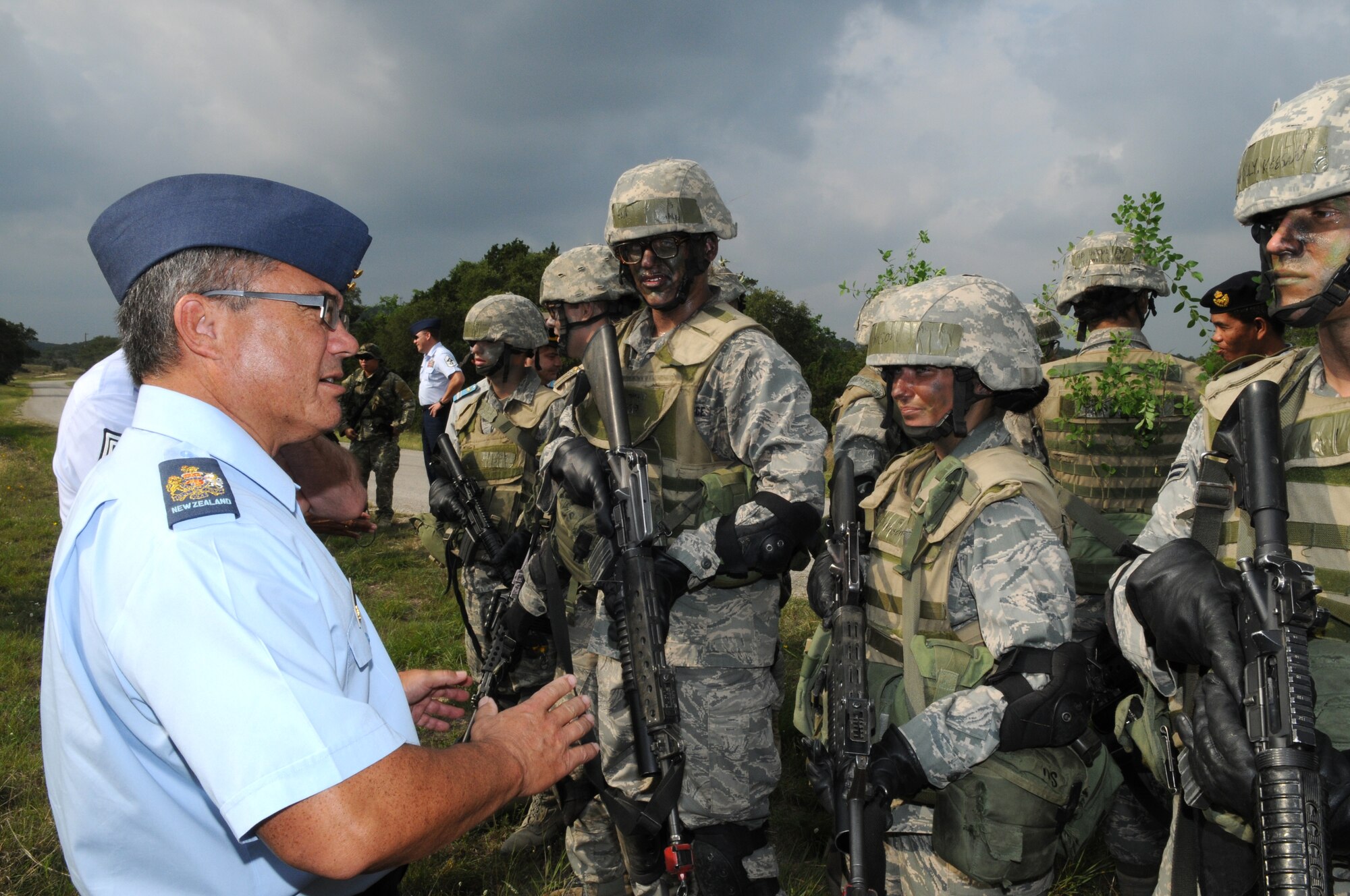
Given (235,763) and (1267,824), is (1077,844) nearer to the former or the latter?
(1267,824)

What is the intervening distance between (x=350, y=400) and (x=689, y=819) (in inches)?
358

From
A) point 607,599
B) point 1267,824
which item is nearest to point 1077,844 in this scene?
point 1267,824

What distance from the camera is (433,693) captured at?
6.68 feet

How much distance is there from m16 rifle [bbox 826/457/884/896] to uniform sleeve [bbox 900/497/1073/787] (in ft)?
0.45

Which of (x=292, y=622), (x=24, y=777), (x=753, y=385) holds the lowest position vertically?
(x=24, y=777)

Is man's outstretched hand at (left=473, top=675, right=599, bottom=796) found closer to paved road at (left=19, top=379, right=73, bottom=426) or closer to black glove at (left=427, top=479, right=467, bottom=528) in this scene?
black glove at (left=427, top=479, right=467, bottom=528)

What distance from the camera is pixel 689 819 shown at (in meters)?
2.93

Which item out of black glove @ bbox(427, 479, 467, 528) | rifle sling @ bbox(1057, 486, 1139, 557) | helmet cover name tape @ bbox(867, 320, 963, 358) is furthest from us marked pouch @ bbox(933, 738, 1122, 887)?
black glove @ bbox(427, 479, 467, 528)

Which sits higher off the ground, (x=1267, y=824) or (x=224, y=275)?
(x=224, y=275)

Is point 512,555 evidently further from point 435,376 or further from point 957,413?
point 435,376

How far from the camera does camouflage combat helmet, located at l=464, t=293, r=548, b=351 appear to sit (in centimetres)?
505

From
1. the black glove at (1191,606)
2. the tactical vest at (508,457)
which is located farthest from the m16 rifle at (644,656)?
the tactical vest at (508,457)

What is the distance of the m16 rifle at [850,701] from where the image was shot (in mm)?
2152

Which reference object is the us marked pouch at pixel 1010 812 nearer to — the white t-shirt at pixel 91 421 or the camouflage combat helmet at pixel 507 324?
the white t-shirt at pixel 91 421
